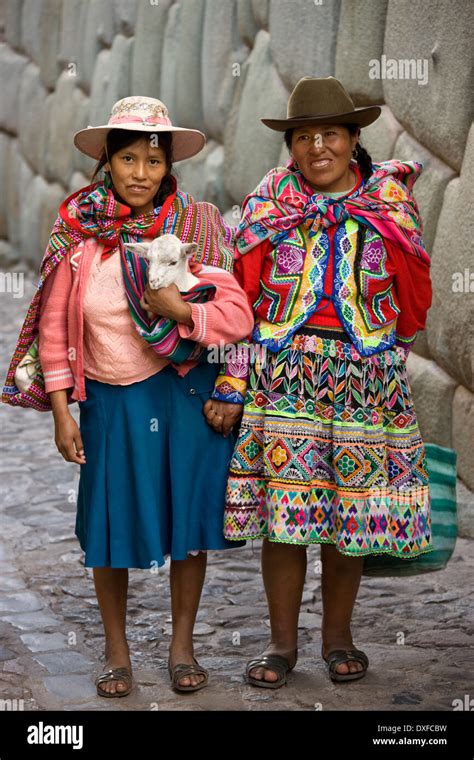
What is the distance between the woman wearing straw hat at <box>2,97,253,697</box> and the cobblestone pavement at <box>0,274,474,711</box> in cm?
16

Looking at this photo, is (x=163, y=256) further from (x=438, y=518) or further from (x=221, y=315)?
(x=438, y=518)

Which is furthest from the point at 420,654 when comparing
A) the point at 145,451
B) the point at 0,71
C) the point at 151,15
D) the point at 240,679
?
the point at 0,71

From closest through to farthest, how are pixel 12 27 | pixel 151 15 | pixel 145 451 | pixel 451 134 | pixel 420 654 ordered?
pixel 145 451, pixel 420 654, pixel 451 134, pixel 151 15, pixel 12 27

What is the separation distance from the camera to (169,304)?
2.57m

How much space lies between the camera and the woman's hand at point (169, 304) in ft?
8.43

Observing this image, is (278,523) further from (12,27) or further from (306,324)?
(12,27)

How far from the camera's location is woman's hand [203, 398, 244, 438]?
8.93 feet

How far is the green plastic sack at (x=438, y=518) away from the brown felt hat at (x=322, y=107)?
0.81 m

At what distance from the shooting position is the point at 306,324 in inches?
106

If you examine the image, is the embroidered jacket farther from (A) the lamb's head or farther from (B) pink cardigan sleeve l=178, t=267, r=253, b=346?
(A) the lamb's head

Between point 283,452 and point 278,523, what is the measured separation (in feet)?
0.51

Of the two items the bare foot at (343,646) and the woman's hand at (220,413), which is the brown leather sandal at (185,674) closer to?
the bare foot at (343,646)

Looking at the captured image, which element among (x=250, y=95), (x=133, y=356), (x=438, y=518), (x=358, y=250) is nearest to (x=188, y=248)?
(x=133, y=356)

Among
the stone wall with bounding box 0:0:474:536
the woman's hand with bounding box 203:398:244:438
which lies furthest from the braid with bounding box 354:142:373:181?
the stone wall with bounding box 0:0:474:536
